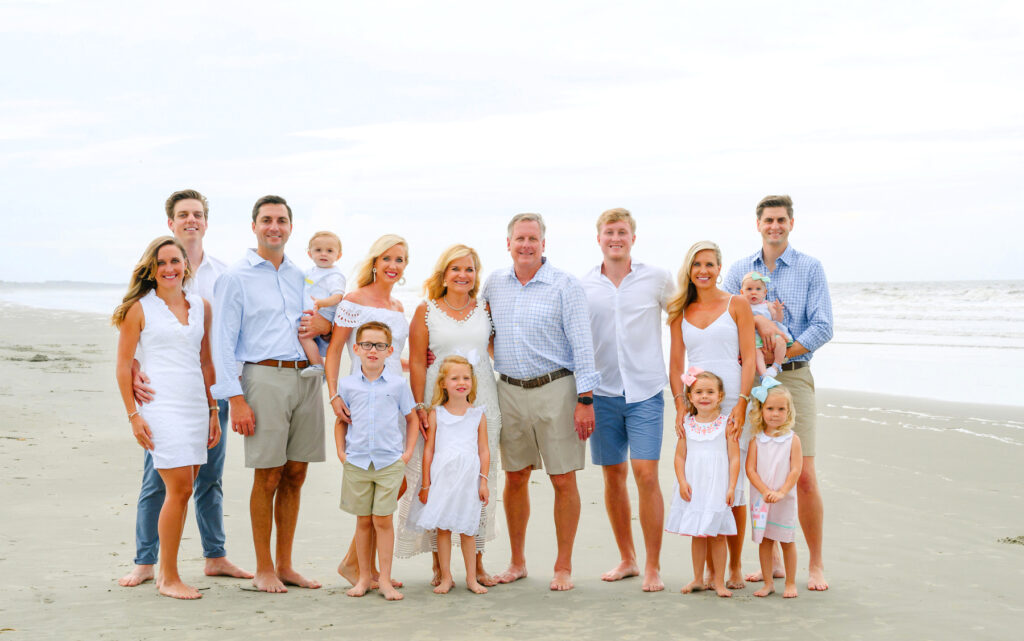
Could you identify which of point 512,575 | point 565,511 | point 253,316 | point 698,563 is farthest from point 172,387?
point 698,563

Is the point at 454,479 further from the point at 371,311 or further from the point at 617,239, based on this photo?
the point at 617,239

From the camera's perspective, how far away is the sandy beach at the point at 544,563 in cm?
413

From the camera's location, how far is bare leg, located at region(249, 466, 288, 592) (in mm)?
4680

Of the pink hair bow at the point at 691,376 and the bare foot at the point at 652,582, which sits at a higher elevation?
the pink hair bow at the point at 691,376

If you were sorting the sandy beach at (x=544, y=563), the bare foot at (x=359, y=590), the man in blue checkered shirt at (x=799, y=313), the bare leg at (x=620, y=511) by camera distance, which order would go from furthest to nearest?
1. the bare leg at (x=620, y=511)
2. the man in blue checkered shirt at (x=799, y=313)
3. the bare foot at (x=359, y=590)
4. the sandy beach at (x=544, y=563)

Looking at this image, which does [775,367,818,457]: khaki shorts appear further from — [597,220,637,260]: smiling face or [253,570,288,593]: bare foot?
[253,570,288,593]: bare foot

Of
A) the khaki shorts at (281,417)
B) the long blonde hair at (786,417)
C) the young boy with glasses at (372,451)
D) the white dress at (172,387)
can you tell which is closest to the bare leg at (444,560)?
the young boy with glasses at (372,451)

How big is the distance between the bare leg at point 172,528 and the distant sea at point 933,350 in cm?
1031

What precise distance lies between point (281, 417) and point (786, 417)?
8.63ft

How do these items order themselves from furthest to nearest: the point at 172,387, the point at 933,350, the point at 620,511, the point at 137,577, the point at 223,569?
the point at 933,350
the point at 620,511
the point at 223,569
the point at 137,577
the point at 172,387

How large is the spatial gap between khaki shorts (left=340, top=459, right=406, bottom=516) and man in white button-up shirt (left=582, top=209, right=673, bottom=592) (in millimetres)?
1256

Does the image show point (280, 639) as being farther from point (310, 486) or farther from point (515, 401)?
point (310, 486)

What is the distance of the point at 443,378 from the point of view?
477 cm

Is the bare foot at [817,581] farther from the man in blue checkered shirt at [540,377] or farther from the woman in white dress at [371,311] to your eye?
the woman in white dress at [371,311]
